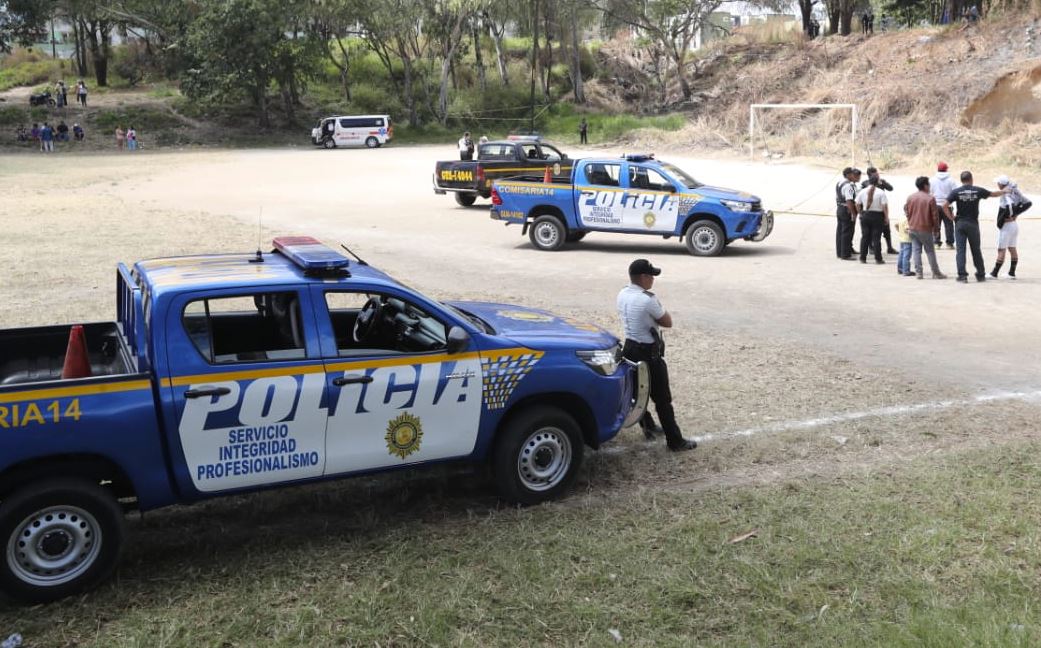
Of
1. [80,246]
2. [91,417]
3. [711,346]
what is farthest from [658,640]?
[80,246]

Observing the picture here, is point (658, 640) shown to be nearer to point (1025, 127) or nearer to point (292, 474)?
point (292, 474)

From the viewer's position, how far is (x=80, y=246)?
1872 centimetres

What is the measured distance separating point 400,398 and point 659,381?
248 centimetres

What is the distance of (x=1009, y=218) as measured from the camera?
1521 cm

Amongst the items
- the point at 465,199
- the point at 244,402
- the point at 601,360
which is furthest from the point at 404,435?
the point at 465,199

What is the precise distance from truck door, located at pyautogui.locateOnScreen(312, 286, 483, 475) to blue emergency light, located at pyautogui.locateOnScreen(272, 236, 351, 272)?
155mm

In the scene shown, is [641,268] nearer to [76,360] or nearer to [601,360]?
[601,360]

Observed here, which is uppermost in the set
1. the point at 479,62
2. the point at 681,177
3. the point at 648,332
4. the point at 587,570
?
the point at 479,62

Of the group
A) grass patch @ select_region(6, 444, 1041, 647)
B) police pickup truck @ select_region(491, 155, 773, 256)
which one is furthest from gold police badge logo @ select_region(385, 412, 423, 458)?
police pickup truck @ select_region(491, 155, 773, 256)

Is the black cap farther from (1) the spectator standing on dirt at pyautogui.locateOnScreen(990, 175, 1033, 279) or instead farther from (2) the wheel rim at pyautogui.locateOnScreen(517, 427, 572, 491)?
(1) the spectator standing on dirt at pyautogui.locateOnScreen(990, 175, 1033, 279)

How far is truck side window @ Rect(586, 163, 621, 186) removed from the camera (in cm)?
1855

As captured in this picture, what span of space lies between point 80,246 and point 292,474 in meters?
14.7

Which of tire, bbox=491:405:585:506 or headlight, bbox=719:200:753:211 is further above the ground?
headlight, bbox=719:200:753:211

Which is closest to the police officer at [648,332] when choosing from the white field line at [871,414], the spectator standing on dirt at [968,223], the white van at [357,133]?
the white field line at [871,414]
